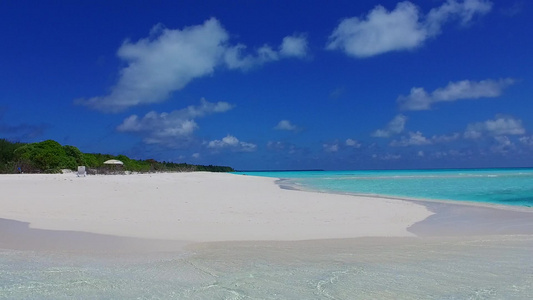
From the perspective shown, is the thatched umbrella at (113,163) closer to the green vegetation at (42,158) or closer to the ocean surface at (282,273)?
the green vegetation at (42,158)

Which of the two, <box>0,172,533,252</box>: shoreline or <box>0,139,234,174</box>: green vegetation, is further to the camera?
<box>0,139,234,174</box>: green vegetation

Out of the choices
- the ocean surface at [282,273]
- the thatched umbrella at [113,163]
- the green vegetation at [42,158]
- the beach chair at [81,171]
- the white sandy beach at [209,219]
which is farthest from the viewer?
the thatched umbrella at [113,163]

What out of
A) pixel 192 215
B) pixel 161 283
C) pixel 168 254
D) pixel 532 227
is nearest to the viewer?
pixel 161 283

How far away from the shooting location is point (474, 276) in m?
4.75

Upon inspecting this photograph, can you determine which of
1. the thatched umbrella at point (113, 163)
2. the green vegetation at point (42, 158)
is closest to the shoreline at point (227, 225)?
the green vegetation at point (42, 158)

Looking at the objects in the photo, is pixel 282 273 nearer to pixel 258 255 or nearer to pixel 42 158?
pixel 258 255

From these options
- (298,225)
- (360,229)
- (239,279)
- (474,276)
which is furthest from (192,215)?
(474,276)

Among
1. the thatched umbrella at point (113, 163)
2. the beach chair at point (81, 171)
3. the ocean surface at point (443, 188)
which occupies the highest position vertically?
the thatched umbrella at point (113, 163)

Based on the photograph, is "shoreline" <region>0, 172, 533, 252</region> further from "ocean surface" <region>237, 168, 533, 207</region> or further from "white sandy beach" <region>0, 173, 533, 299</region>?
"ocean surface" <region>237, 168, 533, 207</region>

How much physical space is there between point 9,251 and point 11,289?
218 centimetres

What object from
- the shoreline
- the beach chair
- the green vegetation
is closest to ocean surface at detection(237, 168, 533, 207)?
the shoreline

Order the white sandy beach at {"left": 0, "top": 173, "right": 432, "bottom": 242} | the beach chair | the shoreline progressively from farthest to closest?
the beach chair → the white sandy beach at {"left": 0, "top": 173, "right": 432, "bottom": 242} → the shoreline

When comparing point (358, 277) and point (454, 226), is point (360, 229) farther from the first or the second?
point (358, 277)

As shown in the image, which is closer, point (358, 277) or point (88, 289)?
point (88, 289)
